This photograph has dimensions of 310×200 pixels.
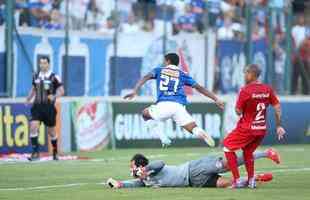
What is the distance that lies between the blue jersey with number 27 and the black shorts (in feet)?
16.3

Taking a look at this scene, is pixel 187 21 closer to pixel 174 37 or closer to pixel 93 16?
pixel 174 37

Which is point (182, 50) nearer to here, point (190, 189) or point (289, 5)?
point (289, 5)

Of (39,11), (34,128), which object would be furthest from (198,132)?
(39,11)

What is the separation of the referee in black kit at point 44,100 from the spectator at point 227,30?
296 inches

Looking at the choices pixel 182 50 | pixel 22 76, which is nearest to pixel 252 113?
pixel 22 76

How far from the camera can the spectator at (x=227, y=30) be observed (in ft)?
96.4

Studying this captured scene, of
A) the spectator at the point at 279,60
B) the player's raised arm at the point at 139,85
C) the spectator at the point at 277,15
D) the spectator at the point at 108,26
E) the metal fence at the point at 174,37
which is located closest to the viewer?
the player's raised arm at the point at 139,85

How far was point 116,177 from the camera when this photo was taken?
1814 centimetres

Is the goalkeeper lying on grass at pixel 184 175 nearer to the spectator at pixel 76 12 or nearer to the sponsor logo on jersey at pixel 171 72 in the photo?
the sponsor logo on jersey at pixel 171 72

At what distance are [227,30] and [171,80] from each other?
1156 centimetres

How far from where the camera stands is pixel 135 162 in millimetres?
15289

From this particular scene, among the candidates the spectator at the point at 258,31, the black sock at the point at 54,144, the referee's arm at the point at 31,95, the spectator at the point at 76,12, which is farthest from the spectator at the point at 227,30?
the black sock at the point at 54,144

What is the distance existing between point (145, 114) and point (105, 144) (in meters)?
7.46

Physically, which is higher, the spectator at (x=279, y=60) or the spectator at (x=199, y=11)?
the spectator at (x=199, y=11)
